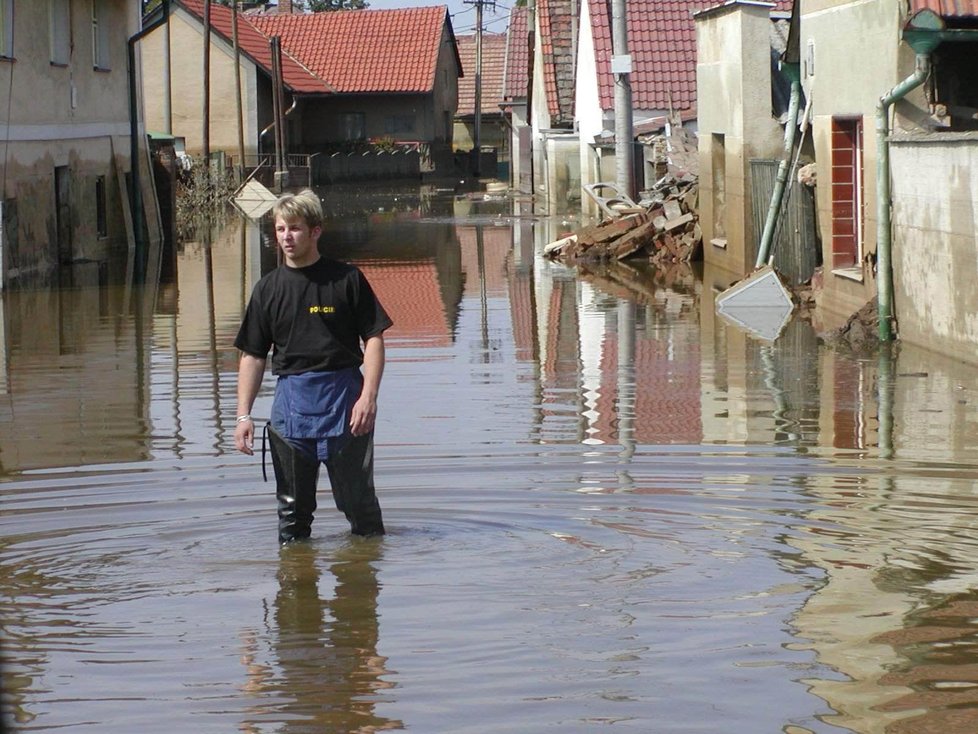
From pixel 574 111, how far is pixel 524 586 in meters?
38.4

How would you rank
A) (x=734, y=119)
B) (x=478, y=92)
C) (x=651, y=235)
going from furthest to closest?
(x=478, y=92) < (x=651, y=235) < (x=734, y=119)

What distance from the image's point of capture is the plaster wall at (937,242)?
486 inches

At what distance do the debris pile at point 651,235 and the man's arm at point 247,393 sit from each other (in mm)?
18082

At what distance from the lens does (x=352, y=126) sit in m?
69.2

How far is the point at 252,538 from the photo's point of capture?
7.65m

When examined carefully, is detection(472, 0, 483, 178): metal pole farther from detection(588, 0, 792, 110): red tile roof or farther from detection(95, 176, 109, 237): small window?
detection(95, 176, 109, 237): small window

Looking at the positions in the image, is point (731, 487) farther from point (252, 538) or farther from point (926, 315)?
point (926, 315)

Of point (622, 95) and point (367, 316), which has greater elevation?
point (622, 95)

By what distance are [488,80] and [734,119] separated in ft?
209

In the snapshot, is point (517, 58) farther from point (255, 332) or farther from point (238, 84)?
point (255, 332)

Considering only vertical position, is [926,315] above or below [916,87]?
below

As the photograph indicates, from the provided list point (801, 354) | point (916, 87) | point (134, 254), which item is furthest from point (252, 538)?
point (134, 254)

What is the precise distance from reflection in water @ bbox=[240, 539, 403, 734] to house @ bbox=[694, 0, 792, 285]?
45.2 feet

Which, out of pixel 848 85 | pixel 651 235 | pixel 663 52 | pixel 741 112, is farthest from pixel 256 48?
pixel 848 85
